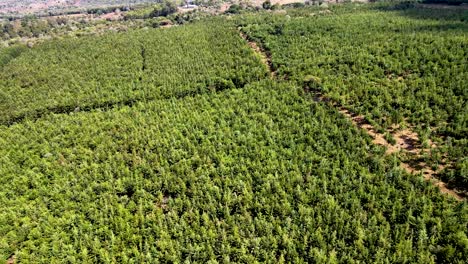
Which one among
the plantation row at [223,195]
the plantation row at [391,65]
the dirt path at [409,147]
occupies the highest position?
the plantation row at [391,65]

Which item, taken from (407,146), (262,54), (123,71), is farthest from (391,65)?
(123,71)

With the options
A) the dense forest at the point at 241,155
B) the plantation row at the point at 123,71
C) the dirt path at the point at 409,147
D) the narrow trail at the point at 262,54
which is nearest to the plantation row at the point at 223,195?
the dense forest at the point at 241,155

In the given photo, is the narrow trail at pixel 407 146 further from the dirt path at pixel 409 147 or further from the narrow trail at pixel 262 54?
the narrow trail at pixel 262 54

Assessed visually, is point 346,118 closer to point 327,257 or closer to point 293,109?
point 293,109

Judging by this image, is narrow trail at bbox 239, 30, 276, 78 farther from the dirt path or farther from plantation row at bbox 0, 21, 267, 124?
the dirt path

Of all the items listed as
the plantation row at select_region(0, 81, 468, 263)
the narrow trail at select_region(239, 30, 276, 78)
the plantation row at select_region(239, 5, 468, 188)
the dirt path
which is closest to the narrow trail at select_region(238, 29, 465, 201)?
the dirt path

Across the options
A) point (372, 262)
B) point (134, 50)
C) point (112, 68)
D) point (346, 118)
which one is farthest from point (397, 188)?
point (134, 50)
